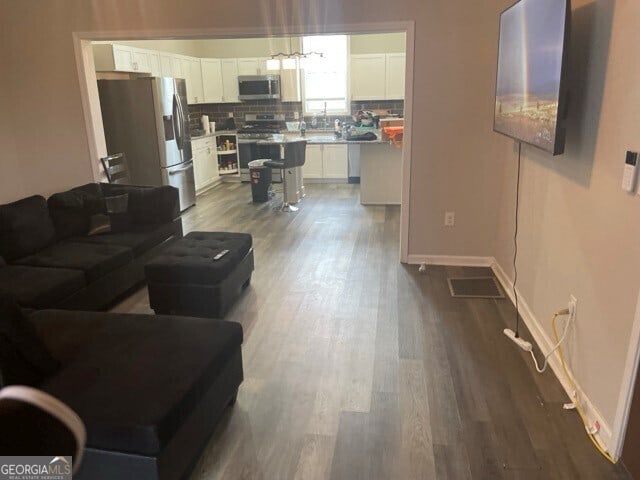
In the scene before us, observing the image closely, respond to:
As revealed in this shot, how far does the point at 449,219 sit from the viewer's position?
4.27m

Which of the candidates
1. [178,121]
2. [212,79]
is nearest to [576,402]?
[178,121]

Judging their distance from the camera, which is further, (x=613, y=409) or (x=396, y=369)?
(x=396, y=369)

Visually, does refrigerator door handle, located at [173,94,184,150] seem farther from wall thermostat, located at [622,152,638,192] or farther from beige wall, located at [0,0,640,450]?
wall thermostat, located at [622,152,638,192]

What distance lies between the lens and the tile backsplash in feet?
27.7

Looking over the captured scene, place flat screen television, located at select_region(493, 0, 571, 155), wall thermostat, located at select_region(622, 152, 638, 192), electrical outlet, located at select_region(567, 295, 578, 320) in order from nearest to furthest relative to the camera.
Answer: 1. wall thermostat, located at select_region(622, 152, 638, 192)
2. flat screen television, located at select_region(493, 0, 571, 155)
3. electrical outlet, located at select_region(567, 295, 578, 320)

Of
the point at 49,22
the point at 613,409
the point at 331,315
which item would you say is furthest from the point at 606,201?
the point at 49,22

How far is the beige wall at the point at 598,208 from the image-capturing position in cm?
195

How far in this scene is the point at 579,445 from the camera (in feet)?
7.00

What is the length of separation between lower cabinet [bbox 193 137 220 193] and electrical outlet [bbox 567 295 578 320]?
19.3 ft

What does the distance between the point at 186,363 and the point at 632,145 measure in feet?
6.47

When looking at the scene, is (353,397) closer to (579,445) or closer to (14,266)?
(579,445)

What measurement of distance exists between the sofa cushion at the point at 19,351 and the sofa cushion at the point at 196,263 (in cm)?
134

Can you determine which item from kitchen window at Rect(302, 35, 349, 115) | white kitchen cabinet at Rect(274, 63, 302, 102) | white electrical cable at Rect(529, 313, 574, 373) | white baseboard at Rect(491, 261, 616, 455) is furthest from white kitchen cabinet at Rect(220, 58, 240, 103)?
white electrical cable at Rect(529, 313, 574, 373)

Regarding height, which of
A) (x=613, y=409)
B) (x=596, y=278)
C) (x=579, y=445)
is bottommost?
(x=579, y=445)
